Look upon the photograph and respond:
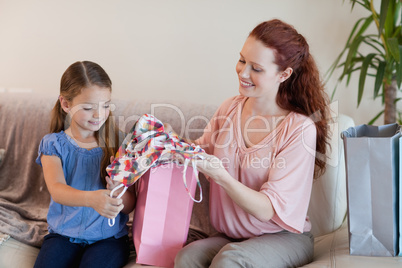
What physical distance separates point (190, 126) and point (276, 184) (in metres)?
0.62

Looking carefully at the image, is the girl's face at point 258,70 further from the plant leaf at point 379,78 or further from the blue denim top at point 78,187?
the plant leaf at point 379,78

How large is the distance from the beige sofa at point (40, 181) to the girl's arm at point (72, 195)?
29cm

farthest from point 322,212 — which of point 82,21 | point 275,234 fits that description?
point 82,21

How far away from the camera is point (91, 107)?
175 centimetres

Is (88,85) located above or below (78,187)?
above

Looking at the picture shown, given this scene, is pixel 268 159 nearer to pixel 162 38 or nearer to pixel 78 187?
pixel 78 187

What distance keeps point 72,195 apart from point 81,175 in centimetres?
16

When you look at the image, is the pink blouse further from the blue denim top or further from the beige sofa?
the blue denim top

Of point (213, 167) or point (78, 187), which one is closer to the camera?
point (213, 167)

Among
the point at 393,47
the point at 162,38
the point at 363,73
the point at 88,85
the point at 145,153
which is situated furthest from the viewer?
the point at 162,38

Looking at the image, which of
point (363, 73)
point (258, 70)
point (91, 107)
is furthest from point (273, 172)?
point (363, 73)

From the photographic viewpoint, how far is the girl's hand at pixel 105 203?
157 centimetres

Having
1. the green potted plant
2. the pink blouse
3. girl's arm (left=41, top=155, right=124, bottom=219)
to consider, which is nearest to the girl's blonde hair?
girl's arm (left=41, top=155, right=124, bottom=219)

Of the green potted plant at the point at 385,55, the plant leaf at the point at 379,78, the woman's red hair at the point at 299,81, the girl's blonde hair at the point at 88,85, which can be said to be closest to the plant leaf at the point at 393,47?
the green potted plant at the point at 385,55
